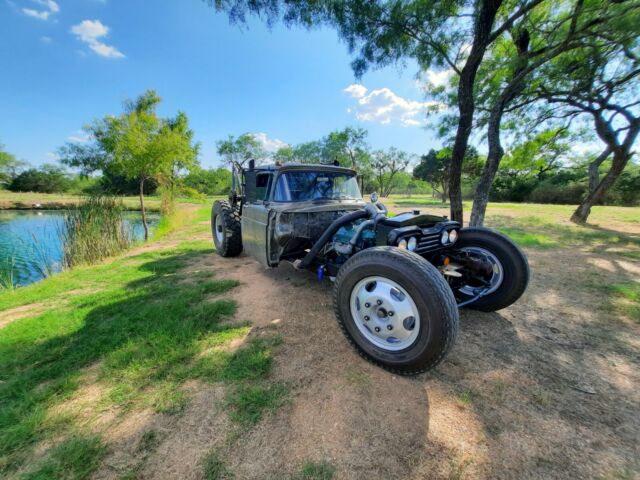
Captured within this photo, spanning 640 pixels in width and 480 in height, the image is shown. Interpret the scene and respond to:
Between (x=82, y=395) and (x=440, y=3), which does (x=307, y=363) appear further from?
(x=440, y=3)

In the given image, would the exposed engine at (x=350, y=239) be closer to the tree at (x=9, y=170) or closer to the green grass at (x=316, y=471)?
the green grass at (x=316, y=471)

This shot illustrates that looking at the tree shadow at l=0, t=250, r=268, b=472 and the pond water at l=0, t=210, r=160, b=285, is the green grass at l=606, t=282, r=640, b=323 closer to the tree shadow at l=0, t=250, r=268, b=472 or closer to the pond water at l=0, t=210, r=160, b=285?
the tree shadow at l=0, t=250, r=268, b=472

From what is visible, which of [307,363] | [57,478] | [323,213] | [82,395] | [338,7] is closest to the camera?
[57,478]

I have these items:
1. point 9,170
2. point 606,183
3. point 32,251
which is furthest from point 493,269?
point 9,170

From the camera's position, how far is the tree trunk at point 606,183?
1070 cm

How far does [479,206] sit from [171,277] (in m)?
7.21

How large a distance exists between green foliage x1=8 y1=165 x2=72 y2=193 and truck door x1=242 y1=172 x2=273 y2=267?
56.7 metres

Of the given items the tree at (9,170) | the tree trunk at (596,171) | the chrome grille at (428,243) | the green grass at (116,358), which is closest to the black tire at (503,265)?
the chrome grille at (428,243)

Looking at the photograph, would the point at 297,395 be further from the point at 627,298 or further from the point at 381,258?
the point at 627,298

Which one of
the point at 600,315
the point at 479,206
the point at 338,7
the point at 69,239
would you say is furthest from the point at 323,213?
the point at 69,239

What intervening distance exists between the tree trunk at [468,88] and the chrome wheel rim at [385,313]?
223 inches

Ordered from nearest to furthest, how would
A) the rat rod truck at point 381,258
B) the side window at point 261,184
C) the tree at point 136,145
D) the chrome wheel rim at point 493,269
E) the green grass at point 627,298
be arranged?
1. the rat rod truck at point 381,258
2. the chrome wheel rim at point 493,269
3. the green grass at point 627,298
4. the side window at point 261,184
5. the tree at point 136,145

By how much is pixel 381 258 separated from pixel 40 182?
65.2 metres

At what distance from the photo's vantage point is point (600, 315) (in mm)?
3287
